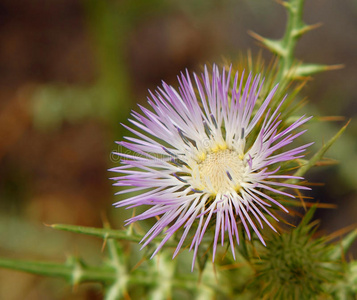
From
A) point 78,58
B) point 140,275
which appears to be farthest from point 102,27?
point 140,275

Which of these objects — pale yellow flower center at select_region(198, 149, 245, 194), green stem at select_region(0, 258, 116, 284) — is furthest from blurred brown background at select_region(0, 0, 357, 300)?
pale yellow flower center at select_region(198, 149, 245, 194)

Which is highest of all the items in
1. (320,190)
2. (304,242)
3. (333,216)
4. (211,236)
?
(320,190)

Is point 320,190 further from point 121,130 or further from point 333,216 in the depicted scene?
point 121,130

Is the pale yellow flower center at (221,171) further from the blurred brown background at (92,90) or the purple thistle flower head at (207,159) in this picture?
the blurred brown background at (92,90)

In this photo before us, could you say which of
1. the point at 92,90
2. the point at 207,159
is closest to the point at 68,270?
the point at 207,159

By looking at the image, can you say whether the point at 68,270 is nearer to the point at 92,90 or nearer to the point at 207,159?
the point at 207,159

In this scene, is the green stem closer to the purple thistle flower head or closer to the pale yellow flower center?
the purple thistle flower head
